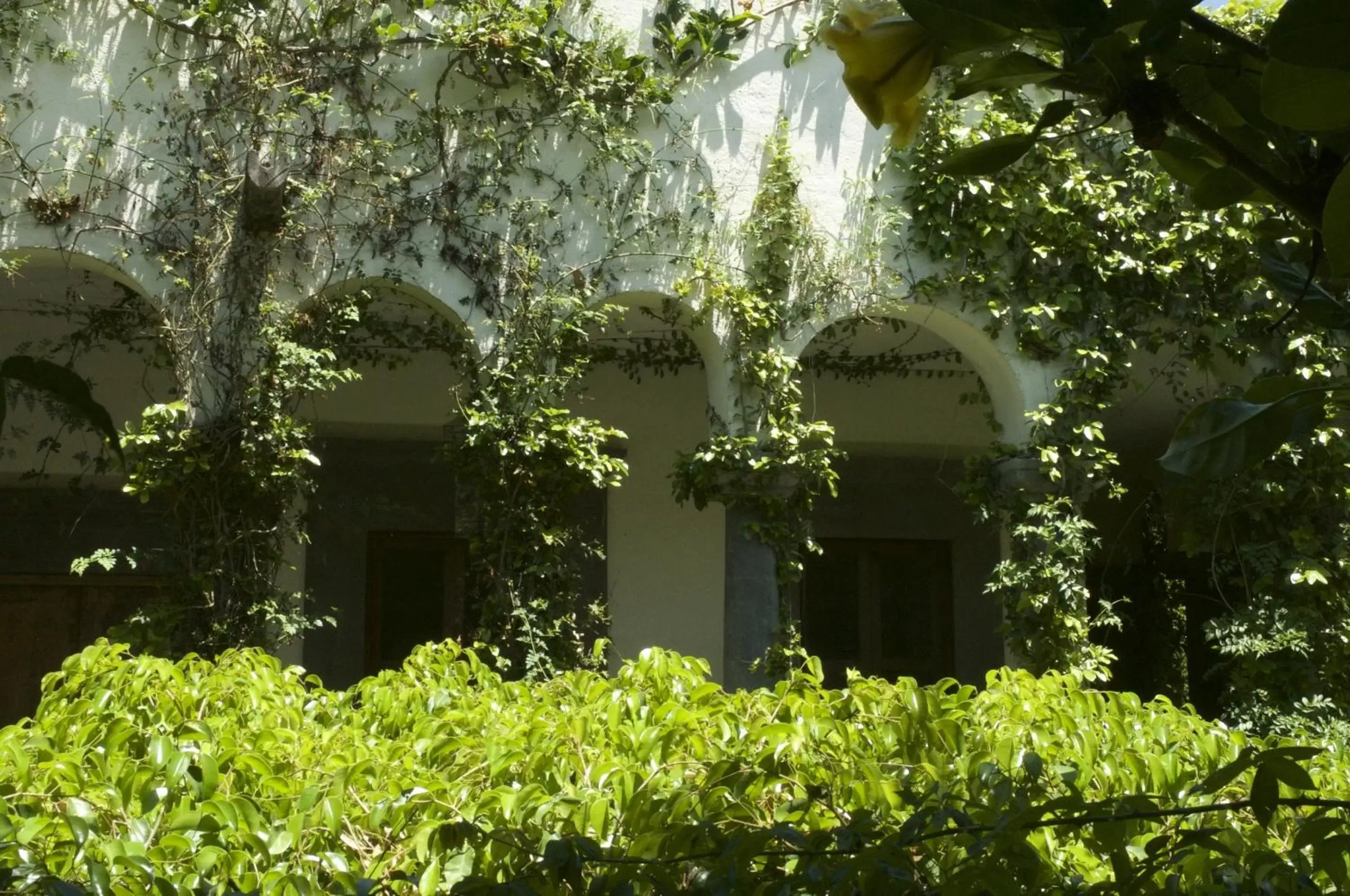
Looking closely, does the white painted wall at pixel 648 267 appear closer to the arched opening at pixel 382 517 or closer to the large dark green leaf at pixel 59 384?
the arched opening at pixel 382 517

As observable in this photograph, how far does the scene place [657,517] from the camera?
8.57 metres

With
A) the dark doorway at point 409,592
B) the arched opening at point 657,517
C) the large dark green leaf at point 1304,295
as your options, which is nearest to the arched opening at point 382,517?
the dark doorway at point 409,592

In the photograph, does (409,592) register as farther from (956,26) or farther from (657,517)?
(956,26)

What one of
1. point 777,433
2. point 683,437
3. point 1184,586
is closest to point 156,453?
point 777,433

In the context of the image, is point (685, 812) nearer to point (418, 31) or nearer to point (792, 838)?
point (792, 838)

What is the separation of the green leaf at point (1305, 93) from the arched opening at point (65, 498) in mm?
7010

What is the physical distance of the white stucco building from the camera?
6.23 m

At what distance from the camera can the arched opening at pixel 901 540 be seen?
9031 millimetres

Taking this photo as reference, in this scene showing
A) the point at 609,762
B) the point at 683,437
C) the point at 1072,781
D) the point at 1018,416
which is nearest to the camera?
the point at 1072,781

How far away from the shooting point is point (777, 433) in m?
6.59

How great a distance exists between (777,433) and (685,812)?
453 centimetres

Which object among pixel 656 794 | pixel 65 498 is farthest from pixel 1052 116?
pixel 65 498

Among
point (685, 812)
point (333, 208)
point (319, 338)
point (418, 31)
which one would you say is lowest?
point (685, 812)

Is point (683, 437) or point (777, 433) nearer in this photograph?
point (777, 433)
